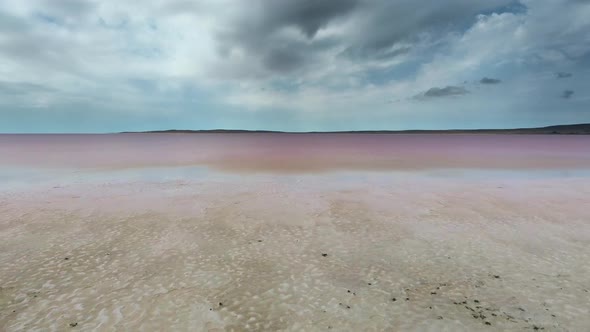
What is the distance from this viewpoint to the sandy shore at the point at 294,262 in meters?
6.46

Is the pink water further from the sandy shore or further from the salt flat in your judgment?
the sandy shore

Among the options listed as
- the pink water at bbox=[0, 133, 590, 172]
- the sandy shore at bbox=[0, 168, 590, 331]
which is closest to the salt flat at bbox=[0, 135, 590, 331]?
the sandy shore at bbox=[0, 168, 590, 331]

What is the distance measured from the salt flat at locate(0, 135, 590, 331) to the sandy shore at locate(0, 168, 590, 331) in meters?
0.05

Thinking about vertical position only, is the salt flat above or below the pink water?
below

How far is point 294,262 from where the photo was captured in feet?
29.5

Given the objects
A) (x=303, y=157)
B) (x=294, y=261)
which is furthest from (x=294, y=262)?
(x=303, y=157)

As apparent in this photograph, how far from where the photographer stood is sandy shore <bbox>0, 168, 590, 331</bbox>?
6.46 m

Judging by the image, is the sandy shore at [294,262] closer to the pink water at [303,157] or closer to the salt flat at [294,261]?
the salt flat at [294,261]

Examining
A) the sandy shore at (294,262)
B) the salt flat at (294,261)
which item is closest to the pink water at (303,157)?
the salt flat at (294,261)

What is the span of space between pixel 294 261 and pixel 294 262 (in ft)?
0.23

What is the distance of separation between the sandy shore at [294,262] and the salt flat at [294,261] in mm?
48

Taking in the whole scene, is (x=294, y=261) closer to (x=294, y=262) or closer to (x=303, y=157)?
(x=294, y=262)

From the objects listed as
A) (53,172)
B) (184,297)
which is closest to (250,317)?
(184,297)

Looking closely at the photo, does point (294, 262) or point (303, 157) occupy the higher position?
point (303, 157)
